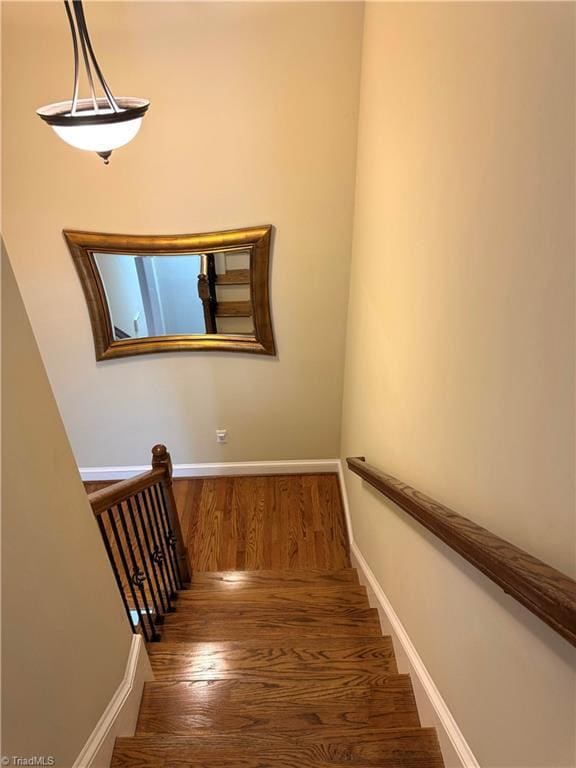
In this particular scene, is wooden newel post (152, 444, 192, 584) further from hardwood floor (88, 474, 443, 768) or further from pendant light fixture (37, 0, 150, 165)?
pendant light fixture (37, 0, 150, 165)

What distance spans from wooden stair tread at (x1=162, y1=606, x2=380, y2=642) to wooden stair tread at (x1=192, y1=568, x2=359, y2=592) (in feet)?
1.11

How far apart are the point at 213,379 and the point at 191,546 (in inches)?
48.4

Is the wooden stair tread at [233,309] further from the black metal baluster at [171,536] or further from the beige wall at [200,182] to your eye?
the black metal baluster at [171,536]

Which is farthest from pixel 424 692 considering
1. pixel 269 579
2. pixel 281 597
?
pixel 269 579

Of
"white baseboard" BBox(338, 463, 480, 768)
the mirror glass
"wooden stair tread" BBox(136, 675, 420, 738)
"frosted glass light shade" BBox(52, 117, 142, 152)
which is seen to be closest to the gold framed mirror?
the mirror glass

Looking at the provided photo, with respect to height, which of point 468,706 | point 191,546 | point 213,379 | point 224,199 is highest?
point 224,199

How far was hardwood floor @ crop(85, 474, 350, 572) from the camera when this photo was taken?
332cm

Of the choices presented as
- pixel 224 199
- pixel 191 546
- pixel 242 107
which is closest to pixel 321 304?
pixel 224 199

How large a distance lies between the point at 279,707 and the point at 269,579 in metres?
1.15

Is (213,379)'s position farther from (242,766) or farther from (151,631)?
(242,766)

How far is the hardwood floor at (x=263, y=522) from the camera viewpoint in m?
3.32

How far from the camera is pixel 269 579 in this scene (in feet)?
9.23

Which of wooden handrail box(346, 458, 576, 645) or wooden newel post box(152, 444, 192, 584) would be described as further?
wooden newel post box(152, 444, 192, 584)

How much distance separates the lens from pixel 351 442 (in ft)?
10.6
